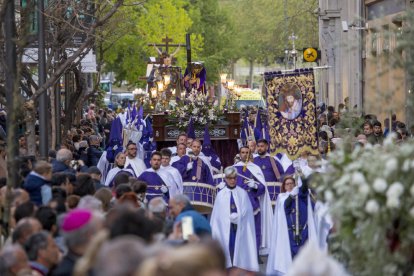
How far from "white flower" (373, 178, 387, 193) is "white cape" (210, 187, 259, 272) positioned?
9.11 metres

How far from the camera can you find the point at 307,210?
18609 millimetres

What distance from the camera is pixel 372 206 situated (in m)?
9.90

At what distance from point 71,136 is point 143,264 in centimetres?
2390

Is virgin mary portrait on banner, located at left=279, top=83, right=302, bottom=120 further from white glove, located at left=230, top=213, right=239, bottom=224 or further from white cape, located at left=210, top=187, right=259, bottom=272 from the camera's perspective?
white glove, located at left=230, top=213, right=239, bottom=224

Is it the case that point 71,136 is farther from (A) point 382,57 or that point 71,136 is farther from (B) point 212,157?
(A) point 382,57

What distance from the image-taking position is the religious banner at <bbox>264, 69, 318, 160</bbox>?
21812 millimetres

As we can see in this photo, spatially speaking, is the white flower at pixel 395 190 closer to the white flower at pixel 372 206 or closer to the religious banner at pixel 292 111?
the white flower at pixel 372 206

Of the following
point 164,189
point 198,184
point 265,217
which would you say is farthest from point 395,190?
point 198,184

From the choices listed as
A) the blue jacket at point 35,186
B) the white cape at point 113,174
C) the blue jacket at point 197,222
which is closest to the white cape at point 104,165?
the white cape at point 113,174

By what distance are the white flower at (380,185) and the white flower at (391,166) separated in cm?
9

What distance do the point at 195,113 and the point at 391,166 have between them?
72.3ft

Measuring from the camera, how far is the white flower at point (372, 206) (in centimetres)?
990

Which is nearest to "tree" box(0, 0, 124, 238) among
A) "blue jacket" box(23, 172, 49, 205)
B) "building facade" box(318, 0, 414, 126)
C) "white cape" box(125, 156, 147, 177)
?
"blue jacket" box(23, 172, 49, 205)

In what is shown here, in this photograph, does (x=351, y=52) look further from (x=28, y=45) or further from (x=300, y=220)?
(x=300, y=220)
